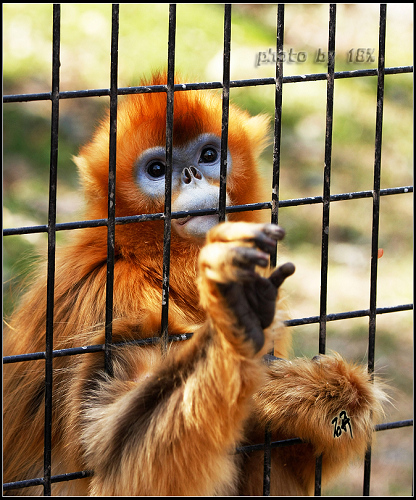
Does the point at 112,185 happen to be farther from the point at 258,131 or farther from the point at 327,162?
the point at 258,131

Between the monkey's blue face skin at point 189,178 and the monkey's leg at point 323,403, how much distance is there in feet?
2.05

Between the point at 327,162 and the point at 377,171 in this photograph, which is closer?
the point at 327,162

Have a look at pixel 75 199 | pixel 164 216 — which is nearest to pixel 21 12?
pixel 75 199

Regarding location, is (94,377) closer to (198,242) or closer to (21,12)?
(198,242)

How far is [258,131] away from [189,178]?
0.65 m

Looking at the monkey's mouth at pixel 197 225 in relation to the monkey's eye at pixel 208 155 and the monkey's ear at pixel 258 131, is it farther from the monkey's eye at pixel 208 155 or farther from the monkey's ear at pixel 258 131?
the monkey's ear at pixel 258 131

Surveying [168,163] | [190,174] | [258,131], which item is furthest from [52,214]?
[258,131]

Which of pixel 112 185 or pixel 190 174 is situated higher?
pixel 190 174

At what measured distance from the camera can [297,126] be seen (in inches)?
252

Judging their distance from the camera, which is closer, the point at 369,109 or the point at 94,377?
the point at 94,377

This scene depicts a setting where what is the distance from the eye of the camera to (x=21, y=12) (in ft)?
21.7

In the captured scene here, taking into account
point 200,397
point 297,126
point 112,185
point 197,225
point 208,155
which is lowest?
point 200,397

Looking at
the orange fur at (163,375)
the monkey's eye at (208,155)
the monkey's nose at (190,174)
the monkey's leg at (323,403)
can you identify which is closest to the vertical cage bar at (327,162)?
the monkey's leg at (323,403)

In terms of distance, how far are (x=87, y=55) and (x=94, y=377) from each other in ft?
16.0
